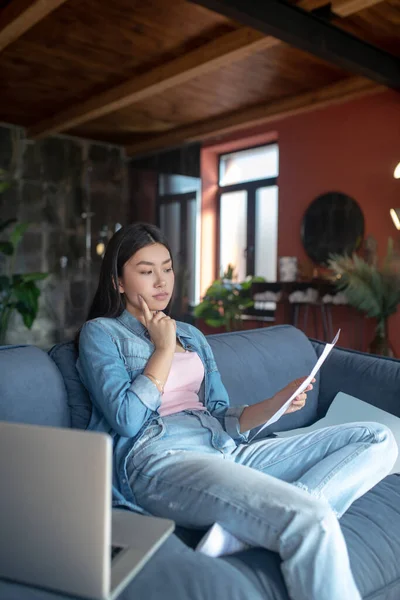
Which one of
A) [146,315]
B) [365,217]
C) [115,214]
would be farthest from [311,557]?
[115,214]

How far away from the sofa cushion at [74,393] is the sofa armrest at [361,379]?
3.53ft

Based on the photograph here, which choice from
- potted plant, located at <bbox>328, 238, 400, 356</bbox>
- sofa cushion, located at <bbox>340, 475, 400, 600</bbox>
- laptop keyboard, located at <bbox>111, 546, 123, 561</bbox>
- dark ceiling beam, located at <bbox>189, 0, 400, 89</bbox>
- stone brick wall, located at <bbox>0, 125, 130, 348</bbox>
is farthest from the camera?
stone brick wall, located at <bbox>0, 125, 130, 348</bbox>

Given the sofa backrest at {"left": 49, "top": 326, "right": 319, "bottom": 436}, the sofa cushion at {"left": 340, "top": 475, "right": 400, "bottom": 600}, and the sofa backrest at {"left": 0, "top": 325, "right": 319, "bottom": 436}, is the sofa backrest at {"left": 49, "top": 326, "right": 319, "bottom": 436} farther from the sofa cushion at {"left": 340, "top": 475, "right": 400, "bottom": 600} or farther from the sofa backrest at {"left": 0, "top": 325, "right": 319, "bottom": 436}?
the sofa cushion at {"left": 340, "top": 475, "right": 400, "bottom": 600}

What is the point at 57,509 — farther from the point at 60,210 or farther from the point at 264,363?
the point at 60,210

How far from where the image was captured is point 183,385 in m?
1.52

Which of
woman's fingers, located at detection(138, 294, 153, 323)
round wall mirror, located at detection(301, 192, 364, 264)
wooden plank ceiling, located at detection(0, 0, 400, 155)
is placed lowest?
woman's fingers, located at detection(138, 294, 153, 323)

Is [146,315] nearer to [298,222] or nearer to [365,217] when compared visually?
[365,217]

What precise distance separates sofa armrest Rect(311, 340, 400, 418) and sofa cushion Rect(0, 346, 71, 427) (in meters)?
1.13

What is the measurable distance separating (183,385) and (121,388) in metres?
0.25

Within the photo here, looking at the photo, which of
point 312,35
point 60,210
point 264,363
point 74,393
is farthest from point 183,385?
point 60,210

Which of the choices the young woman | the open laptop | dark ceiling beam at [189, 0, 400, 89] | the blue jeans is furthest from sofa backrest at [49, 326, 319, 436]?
dark ceiling beam at [189, 0, 400, 89]

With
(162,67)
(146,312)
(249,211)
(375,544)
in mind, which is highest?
(162,67)

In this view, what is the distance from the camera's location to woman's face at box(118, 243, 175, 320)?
1538mm

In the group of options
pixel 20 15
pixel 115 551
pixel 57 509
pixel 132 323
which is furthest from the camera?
pixel 20 15
